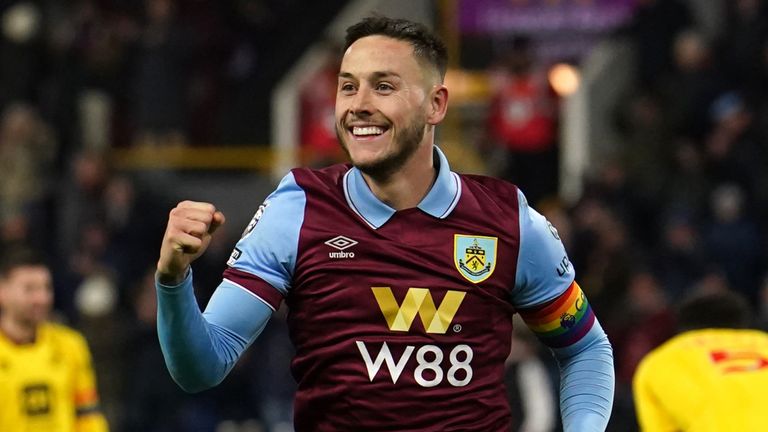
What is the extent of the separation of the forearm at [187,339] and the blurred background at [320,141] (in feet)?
22.6

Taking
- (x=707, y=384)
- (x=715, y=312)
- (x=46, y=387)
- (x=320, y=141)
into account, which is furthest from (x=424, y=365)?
(x=320, y=141)

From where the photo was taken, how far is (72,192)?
51.8 feet

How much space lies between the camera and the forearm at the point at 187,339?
3887 millimetres

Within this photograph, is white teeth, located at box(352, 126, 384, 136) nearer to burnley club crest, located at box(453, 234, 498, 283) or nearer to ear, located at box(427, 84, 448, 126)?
ear, located at box(427, 84, 448, 126)

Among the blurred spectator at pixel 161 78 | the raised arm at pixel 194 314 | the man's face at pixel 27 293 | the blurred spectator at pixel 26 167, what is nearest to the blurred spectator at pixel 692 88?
the blurred spectator at pixel 161 78

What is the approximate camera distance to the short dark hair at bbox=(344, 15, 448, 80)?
432 cm

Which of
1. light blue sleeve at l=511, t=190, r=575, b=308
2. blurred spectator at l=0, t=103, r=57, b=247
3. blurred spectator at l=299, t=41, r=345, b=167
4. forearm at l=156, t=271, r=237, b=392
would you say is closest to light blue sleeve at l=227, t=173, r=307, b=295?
forearm at l=156, t=271, r=237, b=392

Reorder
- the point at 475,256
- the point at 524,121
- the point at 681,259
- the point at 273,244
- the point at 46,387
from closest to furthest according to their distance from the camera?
the point at 273,244
the point at 475,256
the point at 46,387
the point at 681,259
the point at 524,121

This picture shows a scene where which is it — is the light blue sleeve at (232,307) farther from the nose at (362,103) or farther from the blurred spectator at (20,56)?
the blurred spectator at (20,56)

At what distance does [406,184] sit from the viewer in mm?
4426

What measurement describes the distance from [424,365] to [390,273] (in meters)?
0.25

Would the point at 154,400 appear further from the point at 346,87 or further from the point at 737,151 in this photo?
the point at 346,87

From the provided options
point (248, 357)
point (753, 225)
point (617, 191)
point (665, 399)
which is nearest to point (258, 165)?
point (248, 357)

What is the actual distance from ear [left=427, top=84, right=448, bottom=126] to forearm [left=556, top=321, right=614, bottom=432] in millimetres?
737
